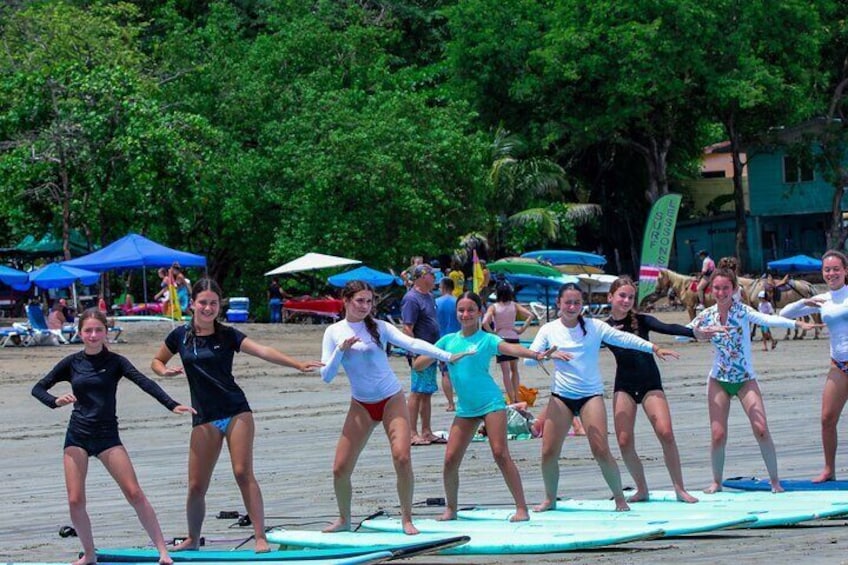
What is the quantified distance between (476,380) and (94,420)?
2.74 metres

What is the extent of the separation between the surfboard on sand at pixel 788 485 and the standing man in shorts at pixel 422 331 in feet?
14.8

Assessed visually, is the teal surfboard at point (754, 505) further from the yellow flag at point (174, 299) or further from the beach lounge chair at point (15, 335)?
the yellow flag at point (174, 299)

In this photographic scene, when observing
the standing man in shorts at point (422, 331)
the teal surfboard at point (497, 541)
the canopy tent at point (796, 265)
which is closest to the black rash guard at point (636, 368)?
the teal surfboard at point (497, 541)

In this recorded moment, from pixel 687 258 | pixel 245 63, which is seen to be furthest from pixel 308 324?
pixel 687 258

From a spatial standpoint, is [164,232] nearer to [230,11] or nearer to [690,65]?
[230,11]

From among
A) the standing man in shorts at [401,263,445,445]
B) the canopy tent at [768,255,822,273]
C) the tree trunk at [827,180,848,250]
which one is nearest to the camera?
the standing man in shorts at [401,263,445,445]

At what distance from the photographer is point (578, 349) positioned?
1097 cm

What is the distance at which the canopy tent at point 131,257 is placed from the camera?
122 ft

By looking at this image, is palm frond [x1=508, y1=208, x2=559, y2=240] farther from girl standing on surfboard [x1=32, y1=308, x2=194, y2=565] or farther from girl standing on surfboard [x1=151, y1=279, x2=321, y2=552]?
girl standing on surfboard [x1=32, y1=308, x2=194, y2=565]

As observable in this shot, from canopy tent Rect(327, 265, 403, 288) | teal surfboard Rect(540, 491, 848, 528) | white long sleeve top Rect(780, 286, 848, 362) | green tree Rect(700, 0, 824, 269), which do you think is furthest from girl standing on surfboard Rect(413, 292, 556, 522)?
green tree Rect(700, 0, 824, 269)

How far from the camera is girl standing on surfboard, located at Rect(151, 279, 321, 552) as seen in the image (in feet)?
31.6

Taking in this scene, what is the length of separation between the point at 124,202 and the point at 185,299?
3459mm

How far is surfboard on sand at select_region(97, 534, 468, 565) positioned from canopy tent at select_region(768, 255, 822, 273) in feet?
148

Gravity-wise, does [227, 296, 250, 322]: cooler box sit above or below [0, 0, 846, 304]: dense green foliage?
below
